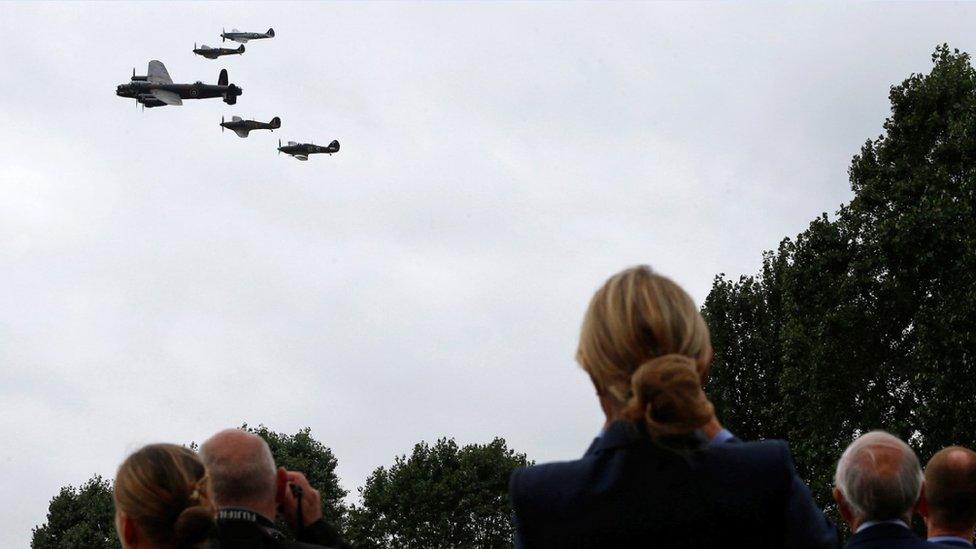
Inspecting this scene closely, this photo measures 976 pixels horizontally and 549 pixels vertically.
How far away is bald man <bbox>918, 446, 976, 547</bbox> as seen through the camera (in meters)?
5.87

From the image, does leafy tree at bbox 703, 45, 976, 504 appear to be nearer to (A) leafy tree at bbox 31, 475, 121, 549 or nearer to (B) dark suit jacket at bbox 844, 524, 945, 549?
(B) dark suit jacket at bbox 844, 524, 945, 549

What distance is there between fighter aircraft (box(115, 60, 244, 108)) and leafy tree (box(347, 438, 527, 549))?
2408cm

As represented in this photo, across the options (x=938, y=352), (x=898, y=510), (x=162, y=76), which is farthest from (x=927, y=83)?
(x=162, y=76)

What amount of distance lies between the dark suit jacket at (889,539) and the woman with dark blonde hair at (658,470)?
187 cm

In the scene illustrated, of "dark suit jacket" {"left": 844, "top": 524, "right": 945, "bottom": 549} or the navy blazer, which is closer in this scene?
the navy blazer

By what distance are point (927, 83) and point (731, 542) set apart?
34165 mm

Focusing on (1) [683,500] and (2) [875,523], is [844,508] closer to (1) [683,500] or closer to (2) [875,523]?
(2) [875,523]

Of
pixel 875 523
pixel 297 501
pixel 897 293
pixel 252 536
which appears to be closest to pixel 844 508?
pixel 875 523

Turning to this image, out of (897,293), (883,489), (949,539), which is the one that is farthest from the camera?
(897,293)

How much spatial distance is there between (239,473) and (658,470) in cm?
204

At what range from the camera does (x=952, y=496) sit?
5883 millimetres

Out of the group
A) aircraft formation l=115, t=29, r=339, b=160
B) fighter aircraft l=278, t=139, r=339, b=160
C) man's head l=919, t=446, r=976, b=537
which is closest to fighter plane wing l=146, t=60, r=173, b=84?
aircraft formation l=115, t=29, r=339, b=160

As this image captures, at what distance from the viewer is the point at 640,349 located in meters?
3.30

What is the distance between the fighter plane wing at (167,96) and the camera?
2606 inches
